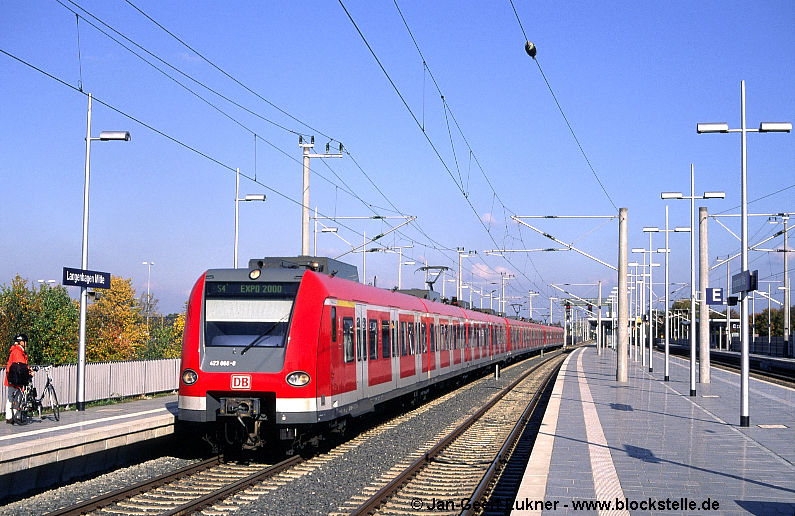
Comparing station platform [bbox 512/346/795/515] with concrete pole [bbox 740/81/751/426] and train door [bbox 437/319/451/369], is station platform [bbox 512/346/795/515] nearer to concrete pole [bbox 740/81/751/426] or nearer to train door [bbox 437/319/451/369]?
concrete pole [bbox 740/81/751/426]

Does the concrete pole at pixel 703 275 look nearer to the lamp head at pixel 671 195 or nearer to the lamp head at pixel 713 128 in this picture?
the lamp head at pixel 671 195

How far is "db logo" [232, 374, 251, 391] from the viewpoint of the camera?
13461mm

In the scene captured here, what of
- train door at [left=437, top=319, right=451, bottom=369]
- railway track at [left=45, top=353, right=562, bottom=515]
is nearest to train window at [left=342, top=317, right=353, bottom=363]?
railway track at [left=45, top=353, right=562, bottom=515]

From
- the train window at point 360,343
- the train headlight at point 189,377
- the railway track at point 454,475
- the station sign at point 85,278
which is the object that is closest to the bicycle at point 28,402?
the station sign at point 85,278

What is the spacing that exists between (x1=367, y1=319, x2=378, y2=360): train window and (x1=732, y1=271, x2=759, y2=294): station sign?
282 inches

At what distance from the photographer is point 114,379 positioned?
20609 mm

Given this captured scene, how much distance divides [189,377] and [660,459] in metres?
7.24

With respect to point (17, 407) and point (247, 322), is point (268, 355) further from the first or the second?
point (17, 407)

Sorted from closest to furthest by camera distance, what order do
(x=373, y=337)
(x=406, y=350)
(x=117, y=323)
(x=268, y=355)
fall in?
(x=268, y=355)
(x=373, y=337)
(x=406, y=350)
(x=117, y=323)

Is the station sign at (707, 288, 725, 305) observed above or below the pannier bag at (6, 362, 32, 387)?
above

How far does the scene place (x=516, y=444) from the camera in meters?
16.2

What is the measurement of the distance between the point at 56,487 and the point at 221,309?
358cm

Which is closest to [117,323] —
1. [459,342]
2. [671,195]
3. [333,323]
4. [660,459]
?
[459,342]

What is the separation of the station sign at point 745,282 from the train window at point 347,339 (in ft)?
24.3
